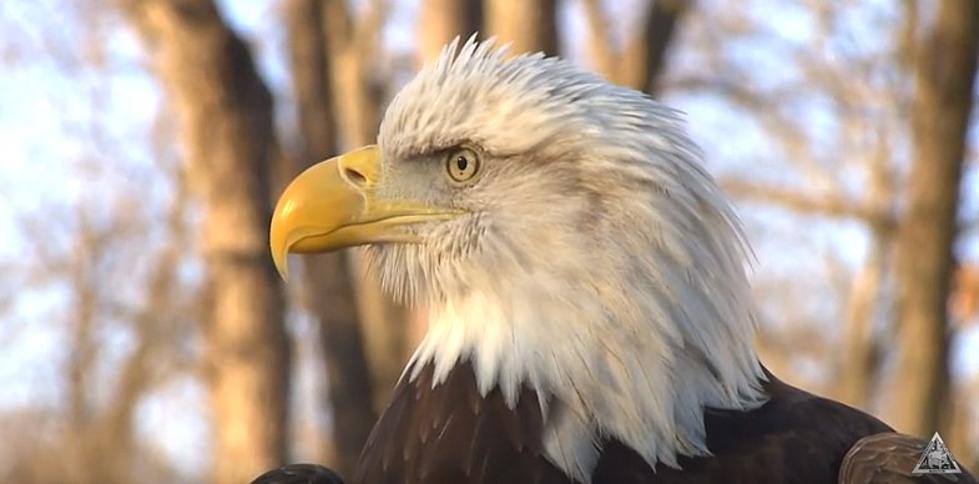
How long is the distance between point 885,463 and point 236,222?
15.4 ft

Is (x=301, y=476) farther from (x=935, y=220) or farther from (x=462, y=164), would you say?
(x=935, y=220)

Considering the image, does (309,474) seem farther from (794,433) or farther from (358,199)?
(794,433)

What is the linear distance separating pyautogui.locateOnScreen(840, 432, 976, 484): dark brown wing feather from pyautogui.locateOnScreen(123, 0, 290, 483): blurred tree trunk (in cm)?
448

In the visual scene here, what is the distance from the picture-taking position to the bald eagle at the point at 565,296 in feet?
7.81

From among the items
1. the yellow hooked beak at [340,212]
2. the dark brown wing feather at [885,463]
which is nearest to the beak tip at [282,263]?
the yellow hooked beak at [340,212]

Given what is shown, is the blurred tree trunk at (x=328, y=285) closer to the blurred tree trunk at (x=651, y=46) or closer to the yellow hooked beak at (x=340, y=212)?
the blurred tree trunk at (x=651, y=46)

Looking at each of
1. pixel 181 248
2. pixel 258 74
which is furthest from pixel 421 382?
pixel 181 248

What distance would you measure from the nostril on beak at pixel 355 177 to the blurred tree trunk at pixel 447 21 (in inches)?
163

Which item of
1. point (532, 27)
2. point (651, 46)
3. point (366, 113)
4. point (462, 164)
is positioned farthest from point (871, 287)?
point (462, 164)

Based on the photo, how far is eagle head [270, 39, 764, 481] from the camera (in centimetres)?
241

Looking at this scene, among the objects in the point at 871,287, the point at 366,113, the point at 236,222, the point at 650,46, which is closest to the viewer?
the point at 236,222

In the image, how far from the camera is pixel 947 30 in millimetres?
6320

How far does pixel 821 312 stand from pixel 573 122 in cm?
1855

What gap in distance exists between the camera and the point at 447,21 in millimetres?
6844
